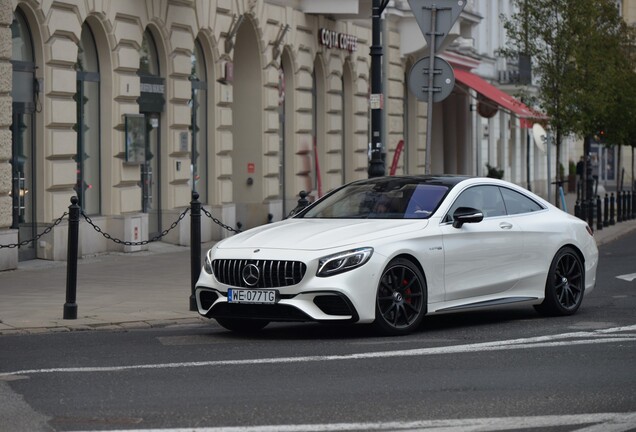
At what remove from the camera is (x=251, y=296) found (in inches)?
472

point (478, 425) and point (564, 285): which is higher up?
point (564, 285)

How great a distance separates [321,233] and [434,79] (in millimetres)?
7747


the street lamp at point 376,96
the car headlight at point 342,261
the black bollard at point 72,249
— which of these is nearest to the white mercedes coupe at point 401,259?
the car headlight at point 342,261

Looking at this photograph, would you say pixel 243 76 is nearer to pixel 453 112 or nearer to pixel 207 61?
pixel 207 61

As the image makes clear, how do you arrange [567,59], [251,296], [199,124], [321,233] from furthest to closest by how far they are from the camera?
[567,59]
[199,124]
[321,233]
[251,296]

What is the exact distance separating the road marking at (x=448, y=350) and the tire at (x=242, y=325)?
208cm

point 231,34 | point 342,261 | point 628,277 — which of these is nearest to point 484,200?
point 342,261

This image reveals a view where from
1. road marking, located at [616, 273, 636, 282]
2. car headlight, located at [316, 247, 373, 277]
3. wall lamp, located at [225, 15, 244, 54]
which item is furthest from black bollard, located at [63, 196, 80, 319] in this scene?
wall lamp, located at [225, 15, 244, 54]

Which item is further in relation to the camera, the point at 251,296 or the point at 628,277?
the point at 628,277

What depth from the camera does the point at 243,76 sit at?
2952cm

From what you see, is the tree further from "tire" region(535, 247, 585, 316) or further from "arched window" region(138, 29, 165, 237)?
"tire" region(535, 247, 585, 316)

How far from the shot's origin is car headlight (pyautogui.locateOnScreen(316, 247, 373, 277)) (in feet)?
38.8

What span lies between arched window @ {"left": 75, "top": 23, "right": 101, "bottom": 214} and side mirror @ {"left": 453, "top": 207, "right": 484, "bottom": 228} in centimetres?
1046

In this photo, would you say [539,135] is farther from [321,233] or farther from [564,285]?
[321,233]
